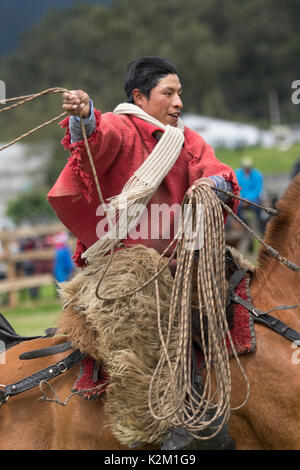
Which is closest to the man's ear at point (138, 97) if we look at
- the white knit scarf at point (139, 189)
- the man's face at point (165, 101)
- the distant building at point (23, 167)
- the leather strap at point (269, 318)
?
the man's face at point (165, 101)

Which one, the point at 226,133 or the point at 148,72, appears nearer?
the point at 148,72

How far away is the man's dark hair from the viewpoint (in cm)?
318

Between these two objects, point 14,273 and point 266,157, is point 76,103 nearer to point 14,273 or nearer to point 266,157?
point 14,273

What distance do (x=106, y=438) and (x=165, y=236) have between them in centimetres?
100

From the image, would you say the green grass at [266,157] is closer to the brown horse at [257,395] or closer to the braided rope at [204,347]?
the brown horse at [257,395]

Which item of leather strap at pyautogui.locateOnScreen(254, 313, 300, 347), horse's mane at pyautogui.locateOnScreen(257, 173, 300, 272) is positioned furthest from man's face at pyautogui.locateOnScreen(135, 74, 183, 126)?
leather strap at pyautogui.locateOnScreen(254, 313, 300, 347)

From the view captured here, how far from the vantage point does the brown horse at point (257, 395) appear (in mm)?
2887

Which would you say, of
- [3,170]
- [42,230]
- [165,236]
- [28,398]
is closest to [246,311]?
[165,236]

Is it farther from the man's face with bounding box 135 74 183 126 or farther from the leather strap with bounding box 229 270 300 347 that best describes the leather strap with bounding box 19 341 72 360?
the man's face with bounding box 135 74 183 126

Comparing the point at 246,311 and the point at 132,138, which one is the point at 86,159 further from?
the point at 246,311

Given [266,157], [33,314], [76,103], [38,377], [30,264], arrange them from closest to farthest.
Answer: [76,103] < [38,377] < [33,314] < [30,264] < [266,157]

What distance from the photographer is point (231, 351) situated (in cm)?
296

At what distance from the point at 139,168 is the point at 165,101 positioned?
40cm

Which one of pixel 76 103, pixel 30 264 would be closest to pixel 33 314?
pixel 30 264
